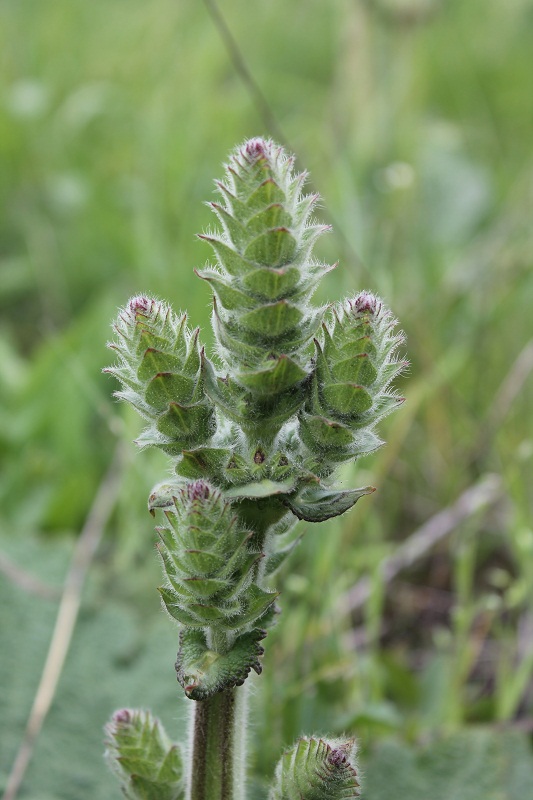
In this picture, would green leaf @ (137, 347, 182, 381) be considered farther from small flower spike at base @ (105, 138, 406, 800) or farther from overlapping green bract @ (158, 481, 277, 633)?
overlapping green bract @ (158, 481, 277, 633)

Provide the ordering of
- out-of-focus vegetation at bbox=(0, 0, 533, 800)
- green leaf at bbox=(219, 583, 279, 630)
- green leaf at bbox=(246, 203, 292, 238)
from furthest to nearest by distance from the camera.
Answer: out-of-focus vegetation at bbox=(0, 0, 533, 800) < green leaf at bbox=(219, 583, 279, 630) < green leaf at bbox=(246, 203, 292, 238)

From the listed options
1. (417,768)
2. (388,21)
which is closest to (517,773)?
(417,768)

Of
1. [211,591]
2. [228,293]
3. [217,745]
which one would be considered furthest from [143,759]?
[228,293]

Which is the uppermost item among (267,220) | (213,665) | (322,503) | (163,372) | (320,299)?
(320,299)

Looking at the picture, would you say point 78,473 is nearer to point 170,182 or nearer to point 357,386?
point 170,182

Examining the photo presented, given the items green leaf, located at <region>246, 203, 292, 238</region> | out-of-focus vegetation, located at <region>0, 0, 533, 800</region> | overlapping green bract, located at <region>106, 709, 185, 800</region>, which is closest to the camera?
green leaf, located at <region>246, 203, 292, 238</region>

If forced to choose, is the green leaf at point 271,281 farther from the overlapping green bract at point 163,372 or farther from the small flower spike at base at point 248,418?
the overlapping green bract at point 163,372

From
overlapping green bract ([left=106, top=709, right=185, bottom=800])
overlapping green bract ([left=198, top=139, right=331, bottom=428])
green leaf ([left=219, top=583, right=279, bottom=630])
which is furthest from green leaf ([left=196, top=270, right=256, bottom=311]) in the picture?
overlapping green bract ([left=106, top=709, right=185, bottom=800])

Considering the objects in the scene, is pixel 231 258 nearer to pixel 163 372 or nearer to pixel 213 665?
pixel 163 372
